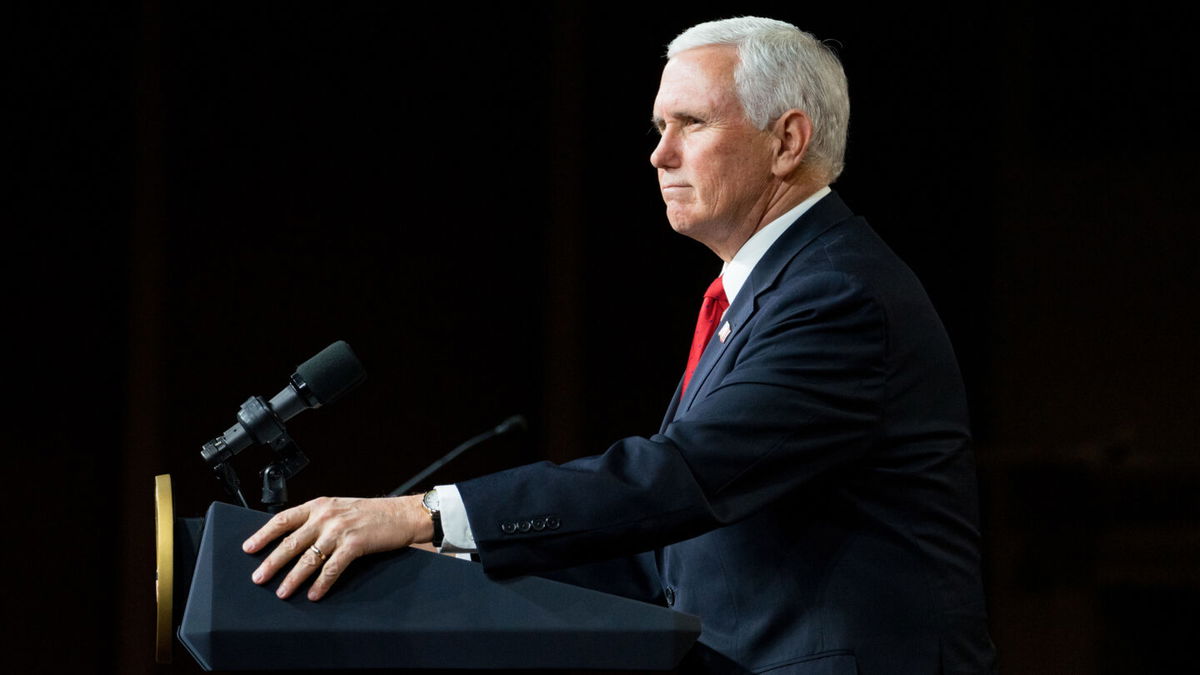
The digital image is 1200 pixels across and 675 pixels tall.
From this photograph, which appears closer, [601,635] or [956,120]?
[601,635]

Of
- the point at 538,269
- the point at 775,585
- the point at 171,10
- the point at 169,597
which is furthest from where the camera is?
the point at 538,269

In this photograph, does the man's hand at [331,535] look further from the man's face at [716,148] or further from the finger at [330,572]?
the man's face at [716,148]

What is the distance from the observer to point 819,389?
4.19ft

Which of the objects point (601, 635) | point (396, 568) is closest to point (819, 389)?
point (601, 635)

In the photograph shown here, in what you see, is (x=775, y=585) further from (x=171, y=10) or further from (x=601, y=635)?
(x=171, y=10)

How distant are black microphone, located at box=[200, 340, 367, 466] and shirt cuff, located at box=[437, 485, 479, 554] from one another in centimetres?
25

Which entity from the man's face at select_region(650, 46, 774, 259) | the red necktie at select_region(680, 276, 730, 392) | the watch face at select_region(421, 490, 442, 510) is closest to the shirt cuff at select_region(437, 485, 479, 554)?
the watch face at select_region(421, 490, 442, 510)

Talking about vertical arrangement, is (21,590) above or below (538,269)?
below

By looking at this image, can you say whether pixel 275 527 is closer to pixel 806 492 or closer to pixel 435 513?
pixel 435 513

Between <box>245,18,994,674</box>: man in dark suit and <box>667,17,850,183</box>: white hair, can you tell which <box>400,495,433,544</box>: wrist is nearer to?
<box>245,18,994,674</box>: man in dark suit

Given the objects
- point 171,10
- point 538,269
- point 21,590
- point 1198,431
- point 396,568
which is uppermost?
point 171,10

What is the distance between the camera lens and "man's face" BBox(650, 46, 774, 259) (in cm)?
165

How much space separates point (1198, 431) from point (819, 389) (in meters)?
2.10

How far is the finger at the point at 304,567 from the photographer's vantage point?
1.06 meters
